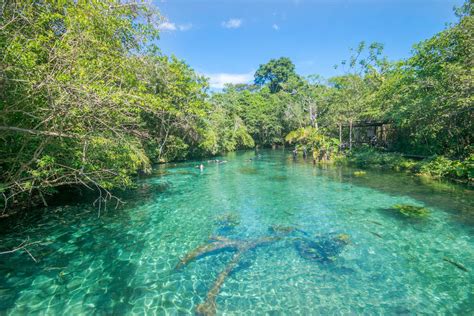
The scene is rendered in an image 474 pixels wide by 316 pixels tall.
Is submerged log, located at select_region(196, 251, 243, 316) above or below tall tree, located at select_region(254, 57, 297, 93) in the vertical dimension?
below

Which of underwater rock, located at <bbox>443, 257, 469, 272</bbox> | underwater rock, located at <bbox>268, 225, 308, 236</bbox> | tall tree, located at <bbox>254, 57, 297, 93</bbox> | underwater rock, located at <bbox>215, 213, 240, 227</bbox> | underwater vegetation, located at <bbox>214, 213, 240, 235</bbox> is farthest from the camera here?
tall tree, located at <bbox>254, 57, 297, 93</bbox>

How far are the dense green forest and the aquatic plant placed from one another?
6.60 metres

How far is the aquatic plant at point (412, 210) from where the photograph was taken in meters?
9.18

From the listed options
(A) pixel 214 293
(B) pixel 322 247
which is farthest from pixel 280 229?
(A) pixel 214 293

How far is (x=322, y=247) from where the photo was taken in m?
6.92

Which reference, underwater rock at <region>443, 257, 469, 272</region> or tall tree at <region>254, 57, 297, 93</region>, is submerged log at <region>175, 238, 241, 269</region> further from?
tall tree at <region>254, 57, 297, 93</region>

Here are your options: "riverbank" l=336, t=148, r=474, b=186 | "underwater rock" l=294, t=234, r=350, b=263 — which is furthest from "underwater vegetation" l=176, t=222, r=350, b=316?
"riverbank" l=336, t=148, r=474, b=186

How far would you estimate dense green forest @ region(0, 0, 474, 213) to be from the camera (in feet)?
16.2

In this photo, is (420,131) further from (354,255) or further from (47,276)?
(47,276)

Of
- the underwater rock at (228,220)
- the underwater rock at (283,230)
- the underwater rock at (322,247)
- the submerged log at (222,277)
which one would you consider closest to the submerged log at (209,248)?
the submerged log at (222,277)

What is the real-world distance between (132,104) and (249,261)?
15.5 feet

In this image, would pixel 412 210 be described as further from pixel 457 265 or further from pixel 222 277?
pixel 222 277

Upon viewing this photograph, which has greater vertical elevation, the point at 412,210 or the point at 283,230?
the point at 412,210

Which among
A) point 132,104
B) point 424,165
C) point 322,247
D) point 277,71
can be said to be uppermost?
point 277,71
